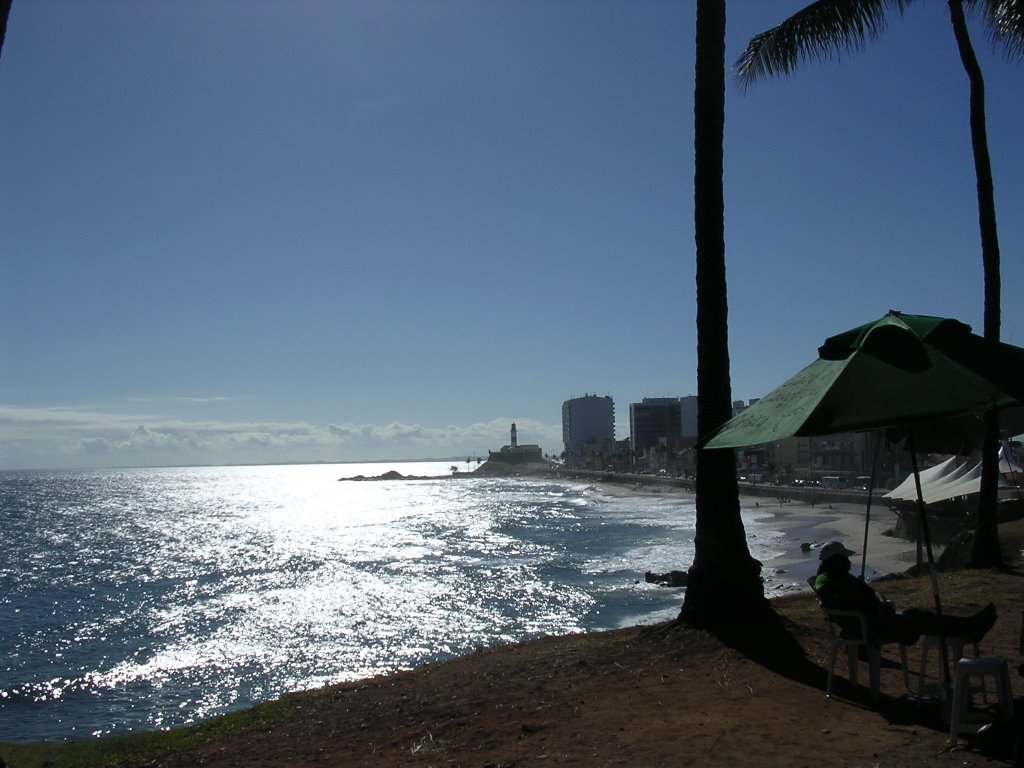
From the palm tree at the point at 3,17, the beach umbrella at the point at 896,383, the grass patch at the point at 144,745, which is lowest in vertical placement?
the grass patch at the point at 144,745

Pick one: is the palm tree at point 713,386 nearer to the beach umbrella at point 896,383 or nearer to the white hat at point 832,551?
the white hat at point 832,551

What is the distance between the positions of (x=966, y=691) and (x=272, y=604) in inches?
1009

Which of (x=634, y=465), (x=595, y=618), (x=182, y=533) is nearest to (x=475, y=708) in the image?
(x=595, y=618)

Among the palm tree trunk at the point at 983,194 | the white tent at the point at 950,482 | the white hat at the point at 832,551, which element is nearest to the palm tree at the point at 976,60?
the palm tree trunk at the point at 983,194

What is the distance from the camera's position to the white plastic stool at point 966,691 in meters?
4.81

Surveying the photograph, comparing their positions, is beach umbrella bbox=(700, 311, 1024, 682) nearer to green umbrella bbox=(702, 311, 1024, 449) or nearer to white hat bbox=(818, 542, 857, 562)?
green umbrella bbox=(702, 311, 1024, 449)

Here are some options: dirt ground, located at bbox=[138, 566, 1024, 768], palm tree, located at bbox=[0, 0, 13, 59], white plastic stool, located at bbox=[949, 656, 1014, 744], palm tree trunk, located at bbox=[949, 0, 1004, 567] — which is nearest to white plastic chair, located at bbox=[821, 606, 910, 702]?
dirt ground, located at bbox=[138, 566, 1024, 768]

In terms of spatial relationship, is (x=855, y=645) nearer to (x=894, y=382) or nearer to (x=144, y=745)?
(x=894, y=382)

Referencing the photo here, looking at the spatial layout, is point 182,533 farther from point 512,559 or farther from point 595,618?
point 595,618

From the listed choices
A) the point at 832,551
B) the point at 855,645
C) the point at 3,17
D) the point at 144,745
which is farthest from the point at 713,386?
the point at 144,745

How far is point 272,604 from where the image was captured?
2791 cm

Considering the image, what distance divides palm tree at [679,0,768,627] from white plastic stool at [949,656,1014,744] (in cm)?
357

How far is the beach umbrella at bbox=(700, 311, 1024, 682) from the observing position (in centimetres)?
500

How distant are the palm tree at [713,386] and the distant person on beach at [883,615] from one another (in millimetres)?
2293
